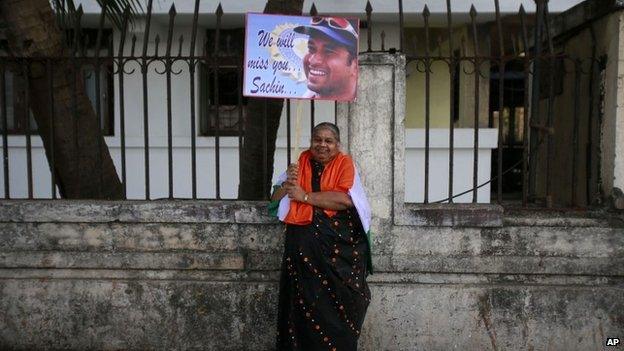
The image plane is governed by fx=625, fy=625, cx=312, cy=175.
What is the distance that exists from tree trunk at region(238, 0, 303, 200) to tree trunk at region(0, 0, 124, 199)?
0.98 meters

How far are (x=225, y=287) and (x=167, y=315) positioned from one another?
0.46 m

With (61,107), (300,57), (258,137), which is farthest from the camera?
(258,137)

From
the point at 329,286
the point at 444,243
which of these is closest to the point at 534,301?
the point at 444,243

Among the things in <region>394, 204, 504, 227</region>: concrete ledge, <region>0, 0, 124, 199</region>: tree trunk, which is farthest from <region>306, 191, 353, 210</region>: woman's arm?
<region>0, 0, 124, 199</region>: tree trunk

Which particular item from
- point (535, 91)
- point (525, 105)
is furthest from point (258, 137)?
point (535, 91)

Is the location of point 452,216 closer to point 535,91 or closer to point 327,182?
point 327,182

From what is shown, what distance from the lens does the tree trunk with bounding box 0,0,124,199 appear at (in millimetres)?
4473

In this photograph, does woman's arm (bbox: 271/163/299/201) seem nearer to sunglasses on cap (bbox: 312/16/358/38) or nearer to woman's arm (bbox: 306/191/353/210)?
woman's arm (bbox: 306/191/353/210)

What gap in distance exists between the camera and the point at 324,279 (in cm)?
366

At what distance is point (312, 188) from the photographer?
12.1ft

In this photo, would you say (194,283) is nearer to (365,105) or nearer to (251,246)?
(251,246)

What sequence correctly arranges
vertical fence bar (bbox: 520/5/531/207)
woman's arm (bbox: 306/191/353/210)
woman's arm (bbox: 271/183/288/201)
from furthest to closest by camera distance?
vertical fence bar (bbox: 520/5/531/207) → woman's arm (bbox: 271/183/288/201) → woman's arm (bbox: 306/191/353/210)

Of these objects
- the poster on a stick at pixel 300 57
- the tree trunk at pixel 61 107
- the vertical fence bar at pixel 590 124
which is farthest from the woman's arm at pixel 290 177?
the vertical fence bar at pixel 590 124

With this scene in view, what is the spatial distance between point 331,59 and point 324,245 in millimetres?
1186
